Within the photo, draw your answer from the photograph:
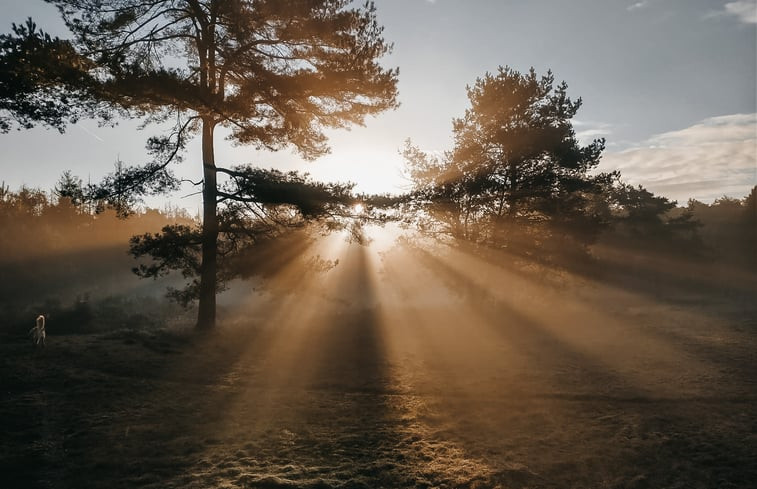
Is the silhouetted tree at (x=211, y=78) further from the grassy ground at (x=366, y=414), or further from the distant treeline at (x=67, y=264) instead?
the distant treeline at (x=67, y=264)

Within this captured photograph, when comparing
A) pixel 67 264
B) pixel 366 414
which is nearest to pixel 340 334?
pixel 366 414

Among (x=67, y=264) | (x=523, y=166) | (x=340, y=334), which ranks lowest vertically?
(x=340, y=334)

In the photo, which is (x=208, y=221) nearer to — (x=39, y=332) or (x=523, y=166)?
(x=39, y=332)

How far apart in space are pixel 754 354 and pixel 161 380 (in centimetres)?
1636

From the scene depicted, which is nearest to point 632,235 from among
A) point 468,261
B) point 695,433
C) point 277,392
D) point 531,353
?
point 468,261

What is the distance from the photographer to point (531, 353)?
13.5 metres

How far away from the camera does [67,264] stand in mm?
38344

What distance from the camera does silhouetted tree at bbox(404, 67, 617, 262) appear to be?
18.2 m

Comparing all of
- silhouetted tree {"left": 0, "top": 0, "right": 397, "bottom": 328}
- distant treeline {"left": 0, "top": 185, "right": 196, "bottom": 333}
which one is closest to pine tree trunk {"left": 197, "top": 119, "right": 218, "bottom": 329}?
silhouetted tree {"left": 0, "top": 0, "right": 397, "bottom": 328}

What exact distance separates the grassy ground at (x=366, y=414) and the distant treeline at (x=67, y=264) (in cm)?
1179

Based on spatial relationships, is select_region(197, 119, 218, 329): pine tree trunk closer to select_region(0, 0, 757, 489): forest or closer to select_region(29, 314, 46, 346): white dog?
select_region(0, 0, 757, 489): forest

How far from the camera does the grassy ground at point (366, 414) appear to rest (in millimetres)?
4910

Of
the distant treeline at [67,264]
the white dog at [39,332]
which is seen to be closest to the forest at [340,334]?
the white dog at [39,332]

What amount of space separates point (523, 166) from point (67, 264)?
1622 inches
